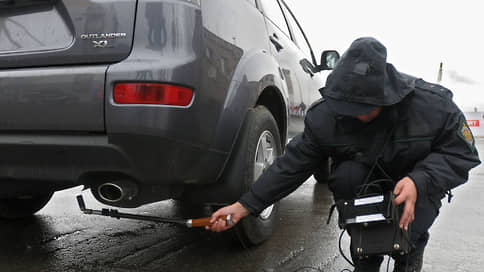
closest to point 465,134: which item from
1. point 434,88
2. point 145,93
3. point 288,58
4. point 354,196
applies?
point 434,88

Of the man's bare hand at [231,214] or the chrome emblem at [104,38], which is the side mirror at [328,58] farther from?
the chrome emblem at [104,38]

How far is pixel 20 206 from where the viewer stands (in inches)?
116

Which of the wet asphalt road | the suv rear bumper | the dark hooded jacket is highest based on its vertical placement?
the dark hooded jacket

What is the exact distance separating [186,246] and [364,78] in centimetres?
150

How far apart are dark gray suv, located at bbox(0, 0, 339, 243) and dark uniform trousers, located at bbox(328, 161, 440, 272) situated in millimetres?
521

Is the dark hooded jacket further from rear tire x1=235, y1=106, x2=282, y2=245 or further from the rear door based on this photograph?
the rear door

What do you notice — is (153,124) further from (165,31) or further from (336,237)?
(336,237)

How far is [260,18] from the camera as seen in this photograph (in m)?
2.41

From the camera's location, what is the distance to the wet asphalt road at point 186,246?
212cm

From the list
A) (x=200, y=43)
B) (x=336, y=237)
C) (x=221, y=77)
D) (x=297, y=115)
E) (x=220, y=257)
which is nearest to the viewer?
(x=200, y=43)

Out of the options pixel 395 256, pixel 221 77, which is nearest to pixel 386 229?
pixel 395 256

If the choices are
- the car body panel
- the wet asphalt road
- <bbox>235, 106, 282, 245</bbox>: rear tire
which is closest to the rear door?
<bbox>235, 106, 282, 245</bbox>: rear tire

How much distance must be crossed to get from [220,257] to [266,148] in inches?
24.9

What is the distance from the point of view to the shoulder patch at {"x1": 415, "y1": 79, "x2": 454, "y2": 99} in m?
1.57
